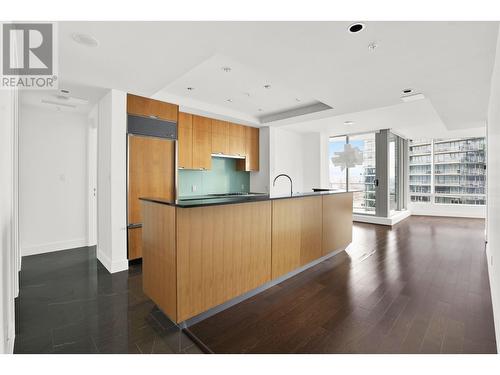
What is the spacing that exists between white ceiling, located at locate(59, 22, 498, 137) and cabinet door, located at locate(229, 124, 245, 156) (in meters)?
1.59

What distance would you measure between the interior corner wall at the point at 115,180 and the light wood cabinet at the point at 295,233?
2.13 m

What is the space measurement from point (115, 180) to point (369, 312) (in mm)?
3333

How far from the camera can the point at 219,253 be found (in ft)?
7.04

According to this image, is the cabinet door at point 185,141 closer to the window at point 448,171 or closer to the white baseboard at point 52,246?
the white baseboard at point 52,246

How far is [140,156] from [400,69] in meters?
3.49

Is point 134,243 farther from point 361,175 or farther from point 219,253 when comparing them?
point 361,175

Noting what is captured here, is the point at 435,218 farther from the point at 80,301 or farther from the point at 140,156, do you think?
the point at 80,301

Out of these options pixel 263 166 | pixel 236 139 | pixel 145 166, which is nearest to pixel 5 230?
pixel 145 166

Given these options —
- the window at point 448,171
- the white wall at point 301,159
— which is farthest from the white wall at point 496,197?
the window at point 448,171

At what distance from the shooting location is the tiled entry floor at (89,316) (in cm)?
179

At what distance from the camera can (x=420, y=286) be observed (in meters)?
2.78

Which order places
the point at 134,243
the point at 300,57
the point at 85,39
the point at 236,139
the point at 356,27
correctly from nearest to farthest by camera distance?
the point at 356,27
the point at 85,39
the point at 300,57
the point at 134,243
the point at 236,139

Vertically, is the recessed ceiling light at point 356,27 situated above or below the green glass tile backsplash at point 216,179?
above

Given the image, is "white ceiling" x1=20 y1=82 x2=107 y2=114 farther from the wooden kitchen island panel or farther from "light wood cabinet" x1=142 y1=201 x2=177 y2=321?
the wooden kitchen island panel
